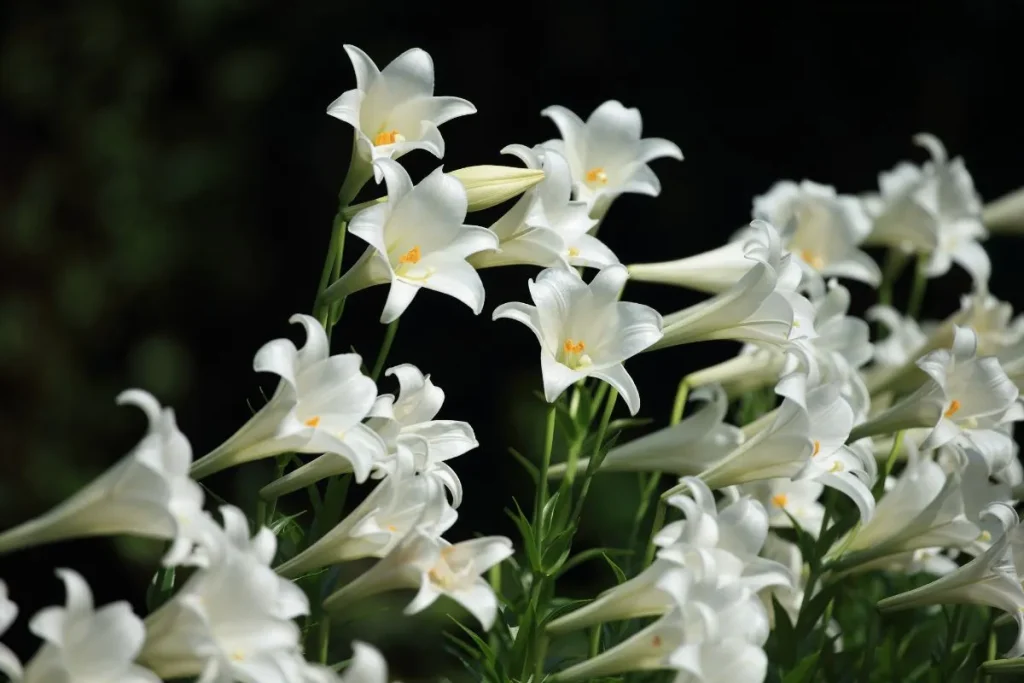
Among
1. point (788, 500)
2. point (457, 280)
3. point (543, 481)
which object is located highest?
point (457, 280)

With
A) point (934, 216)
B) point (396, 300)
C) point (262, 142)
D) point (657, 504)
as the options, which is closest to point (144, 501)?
point (396, 300)

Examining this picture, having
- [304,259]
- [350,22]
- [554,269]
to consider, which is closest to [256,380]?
[304,259]

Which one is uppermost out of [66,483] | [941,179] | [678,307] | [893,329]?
[941,179]

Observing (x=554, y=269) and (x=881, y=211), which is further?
(x=881, y=211)

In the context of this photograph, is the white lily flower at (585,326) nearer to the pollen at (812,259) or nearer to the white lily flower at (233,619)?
the white lily flower at (233,619)

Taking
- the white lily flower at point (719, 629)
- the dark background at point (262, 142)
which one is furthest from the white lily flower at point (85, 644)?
the dark background at point (262, 142)

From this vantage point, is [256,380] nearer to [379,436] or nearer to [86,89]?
[86,89]

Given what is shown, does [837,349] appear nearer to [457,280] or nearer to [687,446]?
[687,446]
